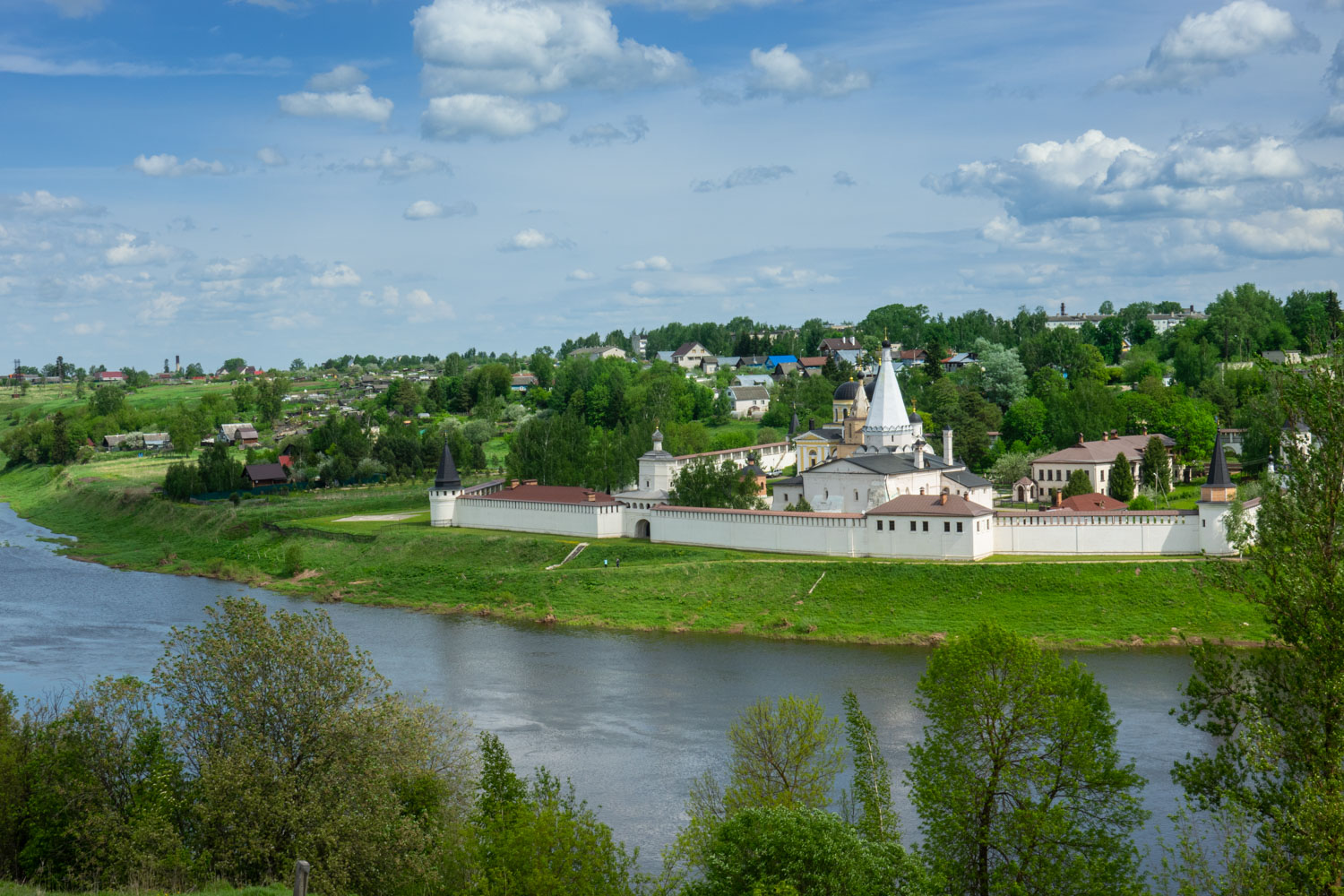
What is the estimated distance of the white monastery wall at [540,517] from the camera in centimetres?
4231

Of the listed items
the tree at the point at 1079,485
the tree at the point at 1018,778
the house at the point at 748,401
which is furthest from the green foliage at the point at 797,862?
the house at the point at 748,401

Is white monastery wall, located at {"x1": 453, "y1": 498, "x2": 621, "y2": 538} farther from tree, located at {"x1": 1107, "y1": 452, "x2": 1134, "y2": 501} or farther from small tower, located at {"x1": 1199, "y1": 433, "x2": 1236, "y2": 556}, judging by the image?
small tower, located at {"x1": 1199, "y1": 433, "x2": 1236, "y2": 556}

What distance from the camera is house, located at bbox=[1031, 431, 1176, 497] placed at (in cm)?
4628

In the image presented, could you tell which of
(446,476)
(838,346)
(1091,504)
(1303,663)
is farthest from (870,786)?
(838,346)

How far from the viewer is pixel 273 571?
1703 inches

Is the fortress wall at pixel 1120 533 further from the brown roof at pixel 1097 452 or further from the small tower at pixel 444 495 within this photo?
the small tower at pixel 444 495

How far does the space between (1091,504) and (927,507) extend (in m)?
6.41

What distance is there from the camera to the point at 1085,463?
46.2 meters

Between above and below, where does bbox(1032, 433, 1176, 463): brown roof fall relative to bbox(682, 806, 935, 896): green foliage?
above

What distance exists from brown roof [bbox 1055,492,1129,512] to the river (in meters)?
9.55

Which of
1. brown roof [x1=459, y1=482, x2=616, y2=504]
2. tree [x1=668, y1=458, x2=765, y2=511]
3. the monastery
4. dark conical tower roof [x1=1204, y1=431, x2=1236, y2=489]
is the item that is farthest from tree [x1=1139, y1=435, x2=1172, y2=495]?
brown roof [x1=459, y1=482, x2=616, y2=504]

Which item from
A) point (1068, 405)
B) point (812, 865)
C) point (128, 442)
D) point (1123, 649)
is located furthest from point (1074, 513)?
point (128, 442)

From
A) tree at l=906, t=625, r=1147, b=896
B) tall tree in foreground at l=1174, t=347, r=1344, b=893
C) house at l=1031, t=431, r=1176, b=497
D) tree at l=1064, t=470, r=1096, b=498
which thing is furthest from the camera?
house at l=1031, t=431, r=1176, b=497

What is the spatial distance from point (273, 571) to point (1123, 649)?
2748cm
